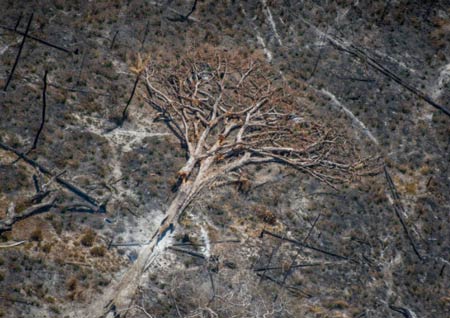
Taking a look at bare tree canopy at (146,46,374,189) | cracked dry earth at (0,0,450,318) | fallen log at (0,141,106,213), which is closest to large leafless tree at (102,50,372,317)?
bare tree canopy at (146,46,374,189)

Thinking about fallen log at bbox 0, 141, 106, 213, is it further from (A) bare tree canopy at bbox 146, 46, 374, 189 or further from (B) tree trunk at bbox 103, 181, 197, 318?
(A) bare tree canopy at bbox 146, 46, 374, 189

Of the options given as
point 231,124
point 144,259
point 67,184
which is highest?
point 231,124

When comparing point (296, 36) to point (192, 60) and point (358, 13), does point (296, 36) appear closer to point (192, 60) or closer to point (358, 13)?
point (358, 13)

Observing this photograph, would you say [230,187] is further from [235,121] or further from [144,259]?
[144,259]

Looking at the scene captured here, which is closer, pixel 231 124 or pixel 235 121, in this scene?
pixel 231 124

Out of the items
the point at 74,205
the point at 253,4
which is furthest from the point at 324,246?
the point at 253,4

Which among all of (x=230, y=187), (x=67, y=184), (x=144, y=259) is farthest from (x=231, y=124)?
(x=144, y=259)
